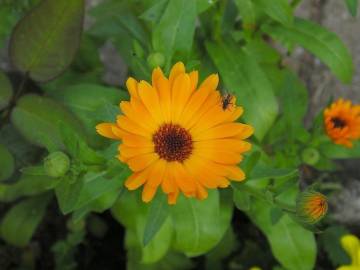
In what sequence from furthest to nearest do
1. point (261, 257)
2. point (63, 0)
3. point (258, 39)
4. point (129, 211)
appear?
point (261, 257)
point (258, 39)
point (129, 211)
point (63, 0)

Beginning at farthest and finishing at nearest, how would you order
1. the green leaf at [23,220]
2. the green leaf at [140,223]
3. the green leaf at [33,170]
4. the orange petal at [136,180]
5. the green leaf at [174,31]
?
the green leaf at [23,220] < the green leaf at [140,223] < the green leaf at [174,31] < the green leaf at [33,170] < the orange petal at [136,180]

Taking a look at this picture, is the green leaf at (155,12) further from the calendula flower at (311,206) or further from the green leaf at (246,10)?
the calendula flower at (311,206)

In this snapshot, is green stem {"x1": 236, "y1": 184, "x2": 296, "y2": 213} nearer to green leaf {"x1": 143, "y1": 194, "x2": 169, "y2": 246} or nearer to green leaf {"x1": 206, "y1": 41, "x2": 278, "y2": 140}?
green leaf {"x1": 143, "y1": 194, "x2": 169, "y2": 246}

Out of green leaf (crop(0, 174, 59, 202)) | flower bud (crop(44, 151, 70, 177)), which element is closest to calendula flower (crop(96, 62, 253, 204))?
flower bud (crop(44, 151, 70, 177))

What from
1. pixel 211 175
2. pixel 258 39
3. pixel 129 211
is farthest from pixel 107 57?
pixel 211 175

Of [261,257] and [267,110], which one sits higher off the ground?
[267,110]

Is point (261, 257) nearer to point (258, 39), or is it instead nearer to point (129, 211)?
point (129, 211)

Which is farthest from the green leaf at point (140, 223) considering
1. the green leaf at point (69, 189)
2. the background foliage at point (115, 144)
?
the green leaf at point (69, 189)
